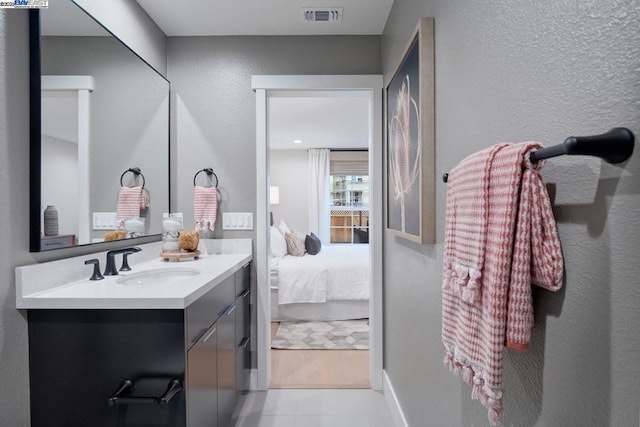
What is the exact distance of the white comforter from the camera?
3.53 meters

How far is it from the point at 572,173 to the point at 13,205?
164 centimetres

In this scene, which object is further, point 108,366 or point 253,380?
point 253,380

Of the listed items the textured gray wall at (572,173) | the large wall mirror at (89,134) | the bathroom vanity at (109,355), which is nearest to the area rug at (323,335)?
the large wall mirror at (89,134)

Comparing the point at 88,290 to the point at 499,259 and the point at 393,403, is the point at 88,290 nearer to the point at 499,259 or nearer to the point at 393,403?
the point at 499,259

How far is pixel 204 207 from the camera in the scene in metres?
2.27

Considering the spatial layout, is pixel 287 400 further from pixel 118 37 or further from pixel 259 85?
pixel 118 37

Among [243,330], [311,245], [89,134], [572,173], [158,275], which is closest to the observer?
[572,173]

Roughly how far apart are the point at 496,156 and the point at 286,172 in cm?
610

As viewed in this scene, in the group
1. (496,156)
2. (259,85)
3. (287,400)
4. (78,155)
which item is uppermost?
(259,85)

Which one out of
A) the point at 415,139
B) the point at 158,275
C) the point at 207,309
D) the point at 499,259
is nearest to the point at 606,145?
the point at 499,259

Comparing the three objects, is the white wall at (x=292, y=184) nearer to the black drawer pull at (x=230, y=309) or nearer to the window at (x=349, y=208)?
the window at (x=349, y=208)

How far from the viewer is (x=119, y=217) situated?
1.80m

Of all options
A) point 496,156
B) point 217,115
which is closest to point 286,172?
point 217,115

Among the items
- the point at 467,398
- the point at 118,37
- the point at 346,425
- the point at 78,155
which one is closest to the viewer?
the point at 467,398
